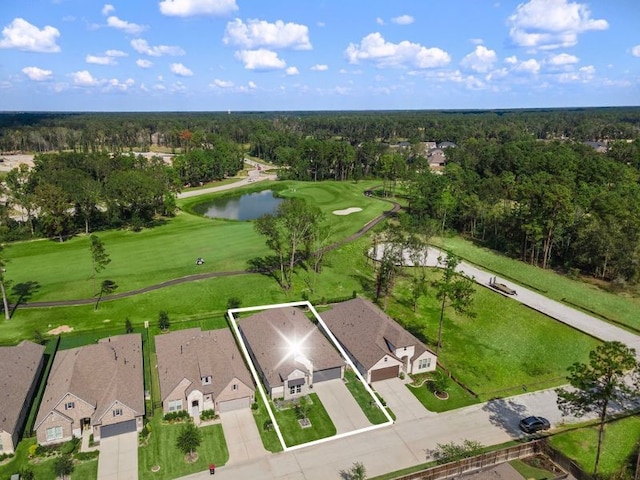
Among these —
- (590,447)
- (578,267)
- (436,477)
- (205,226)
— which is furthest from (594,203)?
(205,226)

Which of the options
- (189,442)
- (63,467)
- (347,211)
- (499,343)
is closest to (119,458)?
(63,467)

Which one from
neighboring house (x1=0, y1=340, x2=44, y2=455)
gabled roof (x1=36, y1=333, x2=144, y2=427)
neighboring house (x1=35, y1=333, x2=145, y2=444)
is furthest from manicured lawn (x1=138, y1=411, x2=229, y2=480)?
neighboring house (x1=0, y1=340, x2=44, y2=455)

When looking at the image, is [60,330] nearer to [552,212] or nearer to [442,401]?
[442,401]

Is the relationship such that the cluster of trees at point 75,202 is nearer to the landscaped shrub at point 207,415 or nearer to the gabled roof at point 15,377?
the gabled roof at point 15,377

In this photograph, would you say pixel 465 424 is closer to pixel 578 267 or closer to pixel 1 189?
pixel 578 267

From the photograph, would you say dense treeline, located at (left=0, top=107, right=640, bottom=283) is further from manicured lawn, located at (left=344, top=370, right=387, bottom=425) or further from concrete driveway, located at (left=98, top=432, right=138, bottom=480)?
concrete driveway, located at (left=98, top=432, right=138, bottom=480)

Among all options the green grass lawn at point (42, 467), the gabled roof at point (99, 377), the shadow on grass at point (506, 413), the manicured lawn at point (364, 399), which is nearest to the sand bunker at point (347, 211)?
the manicured lawn at point (364, 399)
